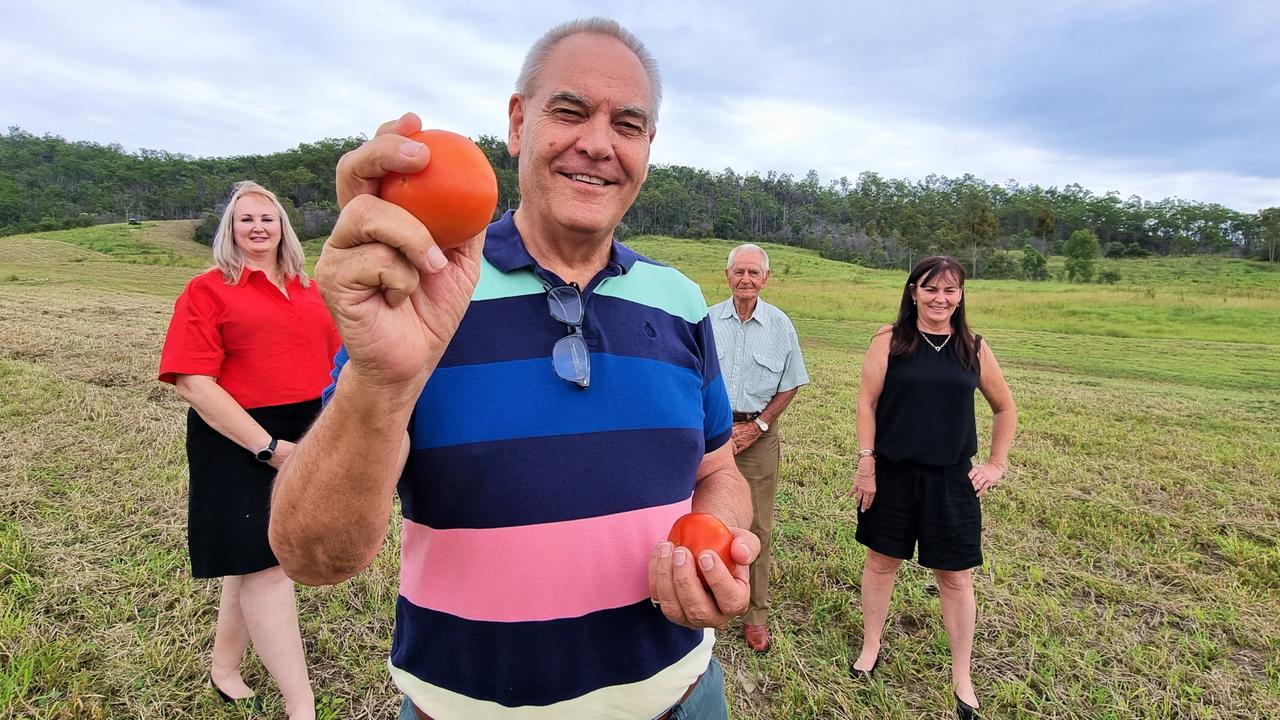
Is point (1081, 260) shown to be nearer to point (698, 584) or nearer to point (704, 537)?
point (704, 537)

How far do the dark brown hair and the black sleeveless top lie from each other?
0.04m

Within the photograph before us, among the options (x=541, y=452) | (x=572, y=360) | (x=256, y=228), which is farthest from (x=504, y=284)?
(x=256, y=228)

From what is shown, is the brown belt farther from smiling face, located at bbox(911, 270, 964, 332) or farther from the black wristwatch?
smiling face, located at bbox(911, 270, 964, 332)

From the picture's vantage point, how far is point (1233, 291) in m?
33.8

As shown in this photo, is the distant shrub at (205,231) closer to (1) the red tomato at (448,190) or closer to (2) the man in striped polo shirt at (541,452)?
(2) the man in striped polo shirt at (541,452)

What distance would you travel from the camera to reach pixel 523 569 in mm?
1362

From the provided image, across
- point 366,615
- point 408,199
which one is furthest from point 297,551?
point 366,615

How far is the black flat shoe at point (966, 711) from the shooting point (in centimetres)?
319

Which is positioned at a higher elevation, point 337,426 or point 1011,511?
point 337,426

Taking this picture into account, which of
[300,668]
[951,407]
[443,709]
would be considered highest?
[951,407]

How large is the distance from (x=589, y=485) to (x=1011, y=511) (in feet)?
17.7

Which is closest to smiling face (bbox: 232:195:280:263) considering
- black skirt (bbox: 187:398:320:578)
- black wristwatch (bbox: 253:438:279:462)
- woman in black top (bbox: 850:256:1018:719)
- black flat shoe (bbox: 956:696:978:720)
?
black skirt (bbox: 187:398:320:578)

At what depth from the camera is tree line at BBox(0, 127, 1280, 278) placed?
70812mm

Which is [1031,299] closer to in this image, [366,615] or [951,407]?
[951,407]
